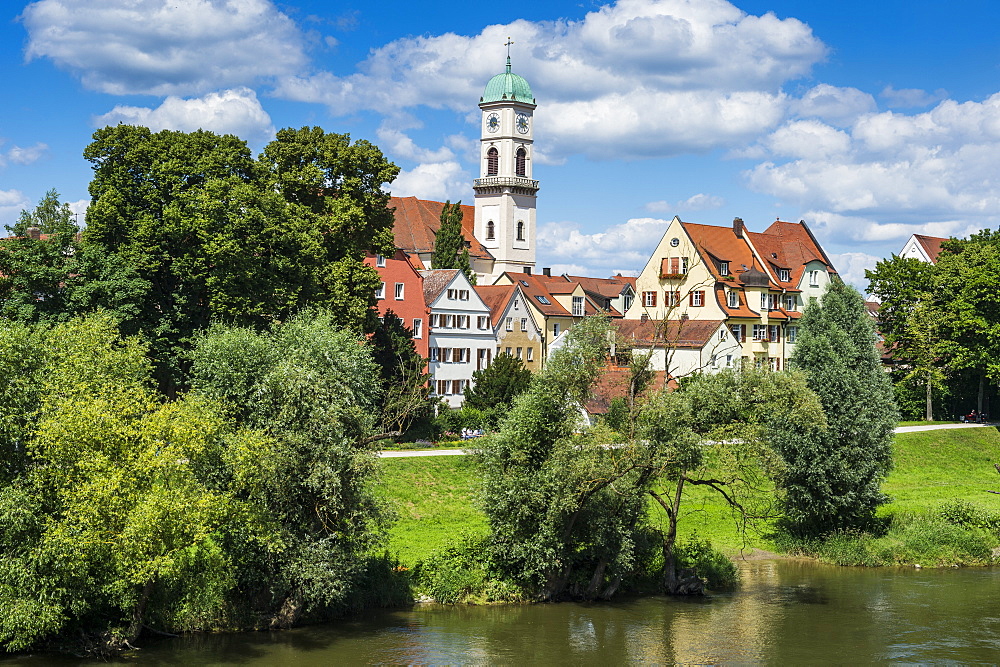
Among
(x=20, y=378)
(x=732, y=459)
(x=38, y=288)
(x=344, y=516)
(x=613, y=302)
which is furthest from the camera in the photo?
(x=613, y=302)

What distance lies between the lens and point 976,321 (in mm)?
76625

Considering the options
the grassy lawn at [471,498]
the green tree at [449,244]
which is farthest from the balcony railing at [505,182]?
the grassy lawn at [471,498]

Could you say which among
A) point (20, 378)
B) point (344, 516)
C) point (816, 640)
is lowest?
point (816, 640)

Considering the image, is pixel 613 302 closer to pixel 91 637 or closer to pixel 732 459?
pixel 732 459

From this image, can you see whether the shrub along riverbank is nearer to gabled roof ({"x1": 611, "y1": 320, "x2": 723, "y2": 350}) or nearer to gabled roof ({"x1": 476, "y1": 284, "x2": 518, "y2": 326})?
gabled roof ({"x1": 611, "y1": 320, "x2": 723, "y2": 350})

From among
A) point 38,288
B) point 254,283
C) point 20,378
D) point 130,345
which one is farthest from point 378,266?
point 20,378

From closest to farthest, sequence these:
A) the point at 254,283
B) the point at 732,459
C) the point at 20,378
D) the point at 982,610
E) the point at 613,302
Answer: the point at 20,378 < the point at 732,459 < the point at 982,610 < the point at 254,283 < the point at 613,302

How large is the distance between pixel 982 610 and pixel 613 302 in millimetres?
75828

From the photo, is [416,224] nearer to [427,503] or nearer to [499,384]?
[499,384]

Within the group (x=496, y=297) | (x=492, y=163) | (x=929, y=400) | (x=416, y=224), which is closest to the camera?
(x=929, y=400)

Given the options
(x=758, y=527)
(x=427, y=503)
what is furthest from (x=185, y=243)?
(x=758, y=527)

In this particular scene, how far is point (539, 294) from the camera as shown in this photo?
3880 inches

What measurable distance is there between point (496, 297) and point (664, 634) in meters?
53.0

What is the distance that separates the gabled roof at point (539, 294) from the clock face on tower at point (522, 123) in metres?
28.9
